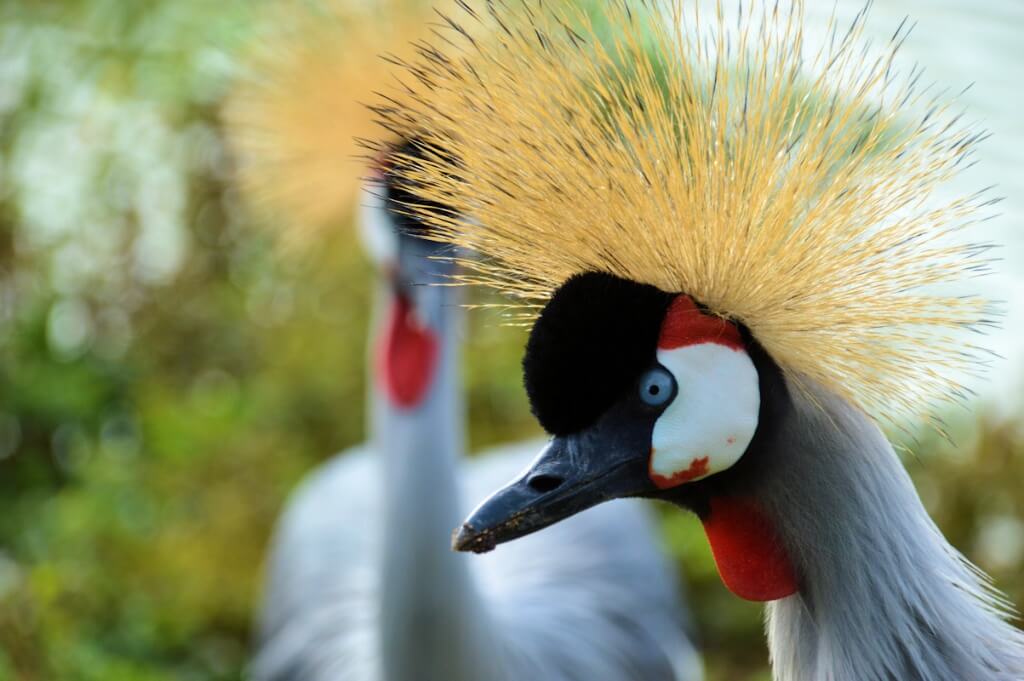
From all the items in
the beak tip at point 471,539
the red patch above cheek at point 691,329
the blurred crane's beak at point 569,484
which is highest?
the red patch above cheek at point 691,329

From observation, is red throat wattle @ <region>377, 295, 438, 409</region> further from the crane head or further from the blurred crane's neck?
the crane head

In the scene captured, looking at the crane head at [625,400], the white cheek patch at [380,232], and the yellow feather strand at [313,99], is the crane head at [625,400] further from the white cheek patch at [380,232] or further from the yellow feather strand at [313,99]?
the yellow feather strand at [313,99]

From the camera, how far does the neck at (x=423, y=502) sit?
4.64 ft

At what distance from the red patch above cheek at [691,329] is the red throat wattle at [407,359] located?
2.63 feet

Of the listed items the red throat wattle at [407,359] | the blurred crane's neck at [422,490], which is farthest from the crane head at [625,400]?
the red throat wattle at [407,359]

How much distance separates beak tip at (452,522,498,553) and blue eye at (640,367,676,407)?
0.45 ft

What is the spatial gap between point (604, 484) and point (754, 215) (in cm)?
20

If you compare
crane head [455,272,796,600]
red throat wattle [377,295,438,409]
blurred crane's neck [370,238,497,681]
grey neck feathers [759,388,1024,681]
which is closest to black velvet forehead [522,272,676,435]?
crane head [455,272,796,600]

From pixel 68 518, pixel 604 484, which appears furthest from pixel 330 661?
pixel 604 484

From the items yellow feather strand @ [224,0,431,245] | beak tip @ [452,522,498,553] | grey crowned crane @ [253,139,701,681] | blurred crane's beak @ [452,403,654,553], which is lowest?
grey crowned crane @ [253,139,701,681]

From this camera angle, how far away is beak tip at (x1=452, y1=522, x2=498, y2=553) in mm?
770

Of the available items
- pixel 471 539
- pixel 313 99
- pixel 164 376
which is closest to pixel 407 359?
pixel 313 99

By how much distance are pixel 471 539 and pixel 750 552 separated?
20 cm

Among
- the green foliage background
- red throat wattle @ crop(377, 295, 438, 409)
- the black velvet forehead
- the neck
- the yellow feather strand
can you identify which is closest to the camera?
the black velvet forehead
